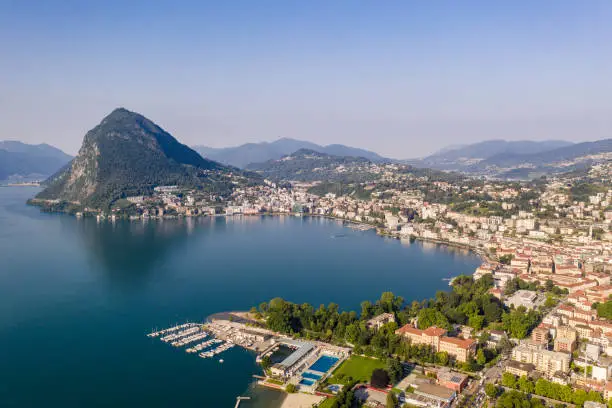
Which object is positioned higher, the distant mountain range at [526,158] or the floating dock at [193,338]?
the distant mountain range at [526,158]

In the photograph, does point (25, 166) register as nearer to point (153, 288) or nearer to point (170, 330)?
point (153, 288)

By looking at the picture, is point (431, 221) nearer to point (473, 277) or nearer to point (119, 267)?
point (473, 277)

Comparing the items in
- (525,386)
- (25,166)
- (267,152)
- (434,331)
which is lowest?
(525,386)

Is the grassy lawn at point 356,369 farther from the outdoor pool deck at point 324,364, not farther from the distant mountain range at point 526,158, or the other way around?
the distant mountain range at point 526,158

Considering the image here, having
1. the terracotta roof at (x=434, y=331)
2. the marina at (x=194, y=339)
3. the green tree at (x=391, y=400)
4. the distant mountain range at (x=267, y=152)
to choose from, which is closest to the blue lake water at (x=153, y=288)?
the marina at (x=194, y=339)

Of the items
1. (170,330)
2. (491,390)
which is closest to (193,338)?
(170,330)

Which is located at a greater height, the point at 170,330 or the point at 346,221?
the point at 346,221

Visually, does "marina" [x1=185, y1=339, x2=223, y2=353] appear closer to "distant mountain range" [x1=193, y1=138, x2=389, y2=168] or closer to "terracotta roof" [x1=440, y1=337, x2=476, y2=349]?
"terracotta roof" [x1=440, y1=337, x2=476, y2=349]

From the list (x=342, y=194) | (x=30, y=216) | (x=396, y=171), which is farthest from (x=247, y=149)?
(x=30, y=216)
